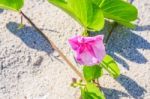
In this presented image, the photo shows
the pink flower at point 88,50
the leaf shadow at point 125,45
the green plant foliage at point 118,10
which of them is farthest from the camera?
the leaf shadow at point 125,45

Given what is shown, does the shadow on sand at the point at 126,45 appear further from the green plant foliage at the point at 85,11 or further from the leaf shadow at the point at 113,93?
the green plant foliage at the point at 85,11

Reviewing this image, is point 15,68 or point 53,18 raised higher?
point 53,18

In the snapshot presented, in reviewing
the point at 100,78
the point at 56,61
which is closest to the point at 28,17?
the point at 56,61

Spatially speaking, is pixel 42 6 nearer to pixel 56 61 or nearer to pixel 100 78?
pixel 56 61

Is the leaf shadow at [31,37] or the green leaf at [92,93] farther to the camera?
the leaf shadow at [31,37]

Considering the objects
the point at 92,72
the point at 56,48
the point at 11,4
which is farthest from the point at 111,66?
the point at 11,4

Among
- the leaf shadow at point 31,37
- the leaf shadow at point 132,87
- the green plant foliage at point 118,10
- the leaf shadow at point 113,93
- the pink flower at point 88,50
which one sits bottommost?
the leaf shadow at point 113,93

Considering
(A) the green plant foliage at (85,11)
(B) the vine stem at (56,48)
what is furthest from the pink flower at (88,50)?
(B) the vine stem at (56,48)
